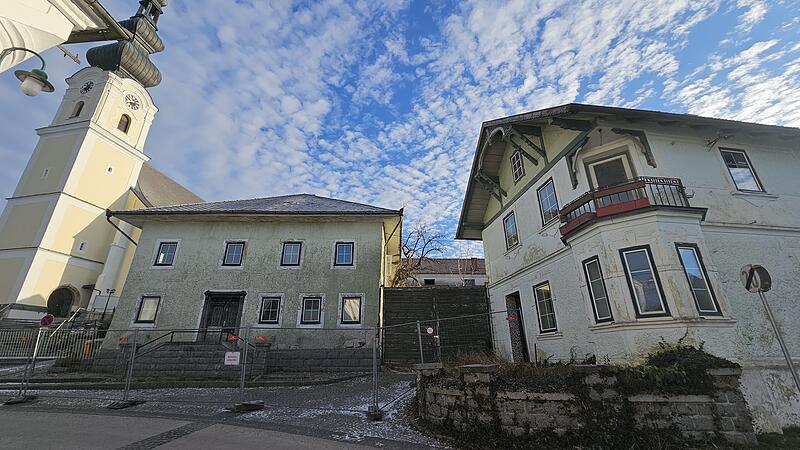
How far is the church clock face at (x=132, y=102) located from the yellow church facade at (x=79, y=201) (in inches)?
3.6

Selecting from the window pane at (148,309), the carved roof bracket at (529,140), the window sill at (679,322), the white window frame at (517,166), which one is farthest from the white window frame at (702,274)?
the window pane at (148,309)

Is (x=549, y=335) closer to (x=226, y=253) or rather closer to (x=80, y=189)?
(x=226, y=253)

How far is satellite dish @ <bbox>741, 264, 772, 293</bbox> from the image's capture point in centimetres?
554

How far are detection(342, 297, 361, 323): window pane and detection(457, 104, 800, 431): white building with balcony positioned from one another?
7.05 meters

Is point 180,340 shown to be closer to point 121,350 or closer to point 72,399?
point 121,350

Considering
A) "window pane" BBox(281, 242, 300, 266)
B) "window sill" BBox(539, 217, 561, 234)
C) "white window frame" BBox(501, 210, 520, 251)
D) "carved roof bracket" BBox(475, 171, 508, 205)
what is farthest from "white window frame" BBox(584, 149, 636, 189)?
"window pane" BBox(281, 242, 300, 266)

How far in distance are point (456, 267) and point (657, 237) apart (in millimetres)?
37318

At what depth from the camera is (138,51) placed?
31.7 metres

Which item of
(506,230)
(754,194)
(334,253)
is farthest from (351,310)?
(754,194)

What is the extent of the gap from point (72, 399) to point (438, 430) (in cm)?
1024

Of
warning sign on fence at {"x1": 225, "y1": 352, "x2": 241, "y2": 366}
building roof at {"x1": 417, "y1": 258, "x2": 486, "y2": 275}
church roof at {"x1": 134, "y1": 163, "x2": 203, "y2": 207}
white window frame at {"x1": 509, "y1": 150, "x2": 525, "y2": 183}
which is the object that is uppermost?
church roof at {"x1": 134, "y1": 163, "x2": 203, "y2": 207}

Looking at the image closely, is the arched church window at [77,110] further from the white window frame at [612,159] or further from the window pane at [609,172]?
the window pane at [609,172]

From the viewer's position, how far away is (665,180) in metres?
8.34

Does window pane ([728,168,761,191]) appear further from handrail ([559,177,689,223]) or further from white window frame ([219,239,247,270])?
white window frame ([219,239,247,270])
